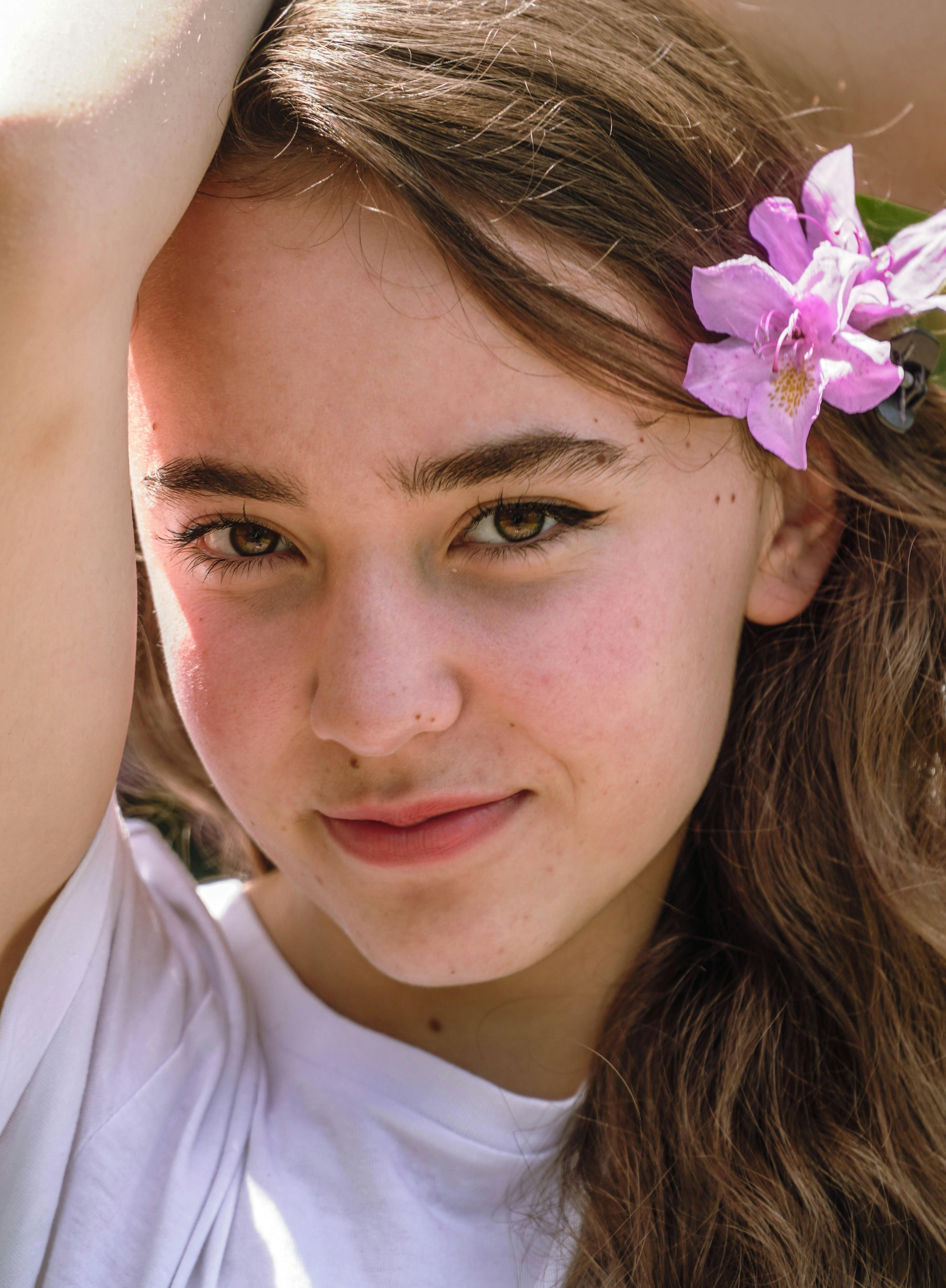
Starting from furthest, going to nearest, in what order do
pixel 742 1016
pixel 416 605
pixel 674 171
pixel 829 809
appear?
pixel 829 809
pixel 742 1016
pixel 674 171
pixel 416 605

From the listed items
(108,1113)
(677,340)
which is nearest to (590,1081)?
(108,1113)

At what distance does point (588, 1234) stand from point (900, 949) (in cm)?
52

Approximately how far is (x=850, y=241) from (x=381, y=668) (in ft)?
2.41

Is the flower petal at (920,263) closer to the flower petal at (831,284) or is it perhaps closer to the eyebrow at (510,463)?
the flower petal at (831,284)

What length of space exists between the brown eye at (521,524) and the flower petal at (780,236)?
0.40m

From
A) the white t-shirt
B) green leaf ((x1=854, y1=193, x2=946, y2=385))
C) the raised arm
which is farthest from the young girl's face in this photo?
green leaf ((x1=854, y1=193, x2=946, y2=385))

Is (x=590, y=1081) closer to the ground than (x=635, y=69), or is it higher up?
closer to the ground

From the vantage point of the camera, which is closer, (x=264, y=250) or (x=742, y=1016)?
(x=264, y=250)

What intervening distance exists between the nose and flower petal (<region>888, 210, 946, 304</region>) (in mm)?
688

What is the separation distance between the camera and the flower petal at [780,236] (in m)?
1.37

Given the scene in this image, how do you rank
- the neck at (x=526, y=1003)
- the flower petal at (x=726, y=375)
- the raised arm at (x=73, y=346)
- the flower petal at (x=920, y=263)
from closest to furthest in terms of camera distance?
the raised arm at (x=73, y=346)
the flower petal at (x=726, y=375)
the flower petal at (x=920, y=263)
the neck at (x=526, y=1003)

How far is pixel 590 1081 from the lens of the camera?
1.47 metres

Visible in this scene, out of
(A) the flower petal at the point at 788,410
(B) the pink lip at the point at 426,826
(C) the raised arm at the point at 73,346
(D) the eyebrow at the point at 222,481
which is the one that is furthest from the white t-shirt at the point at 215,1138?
(A) the flower petal at the point at 788,410

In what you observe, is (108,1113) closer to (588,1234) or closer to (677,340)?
(588,1234)
